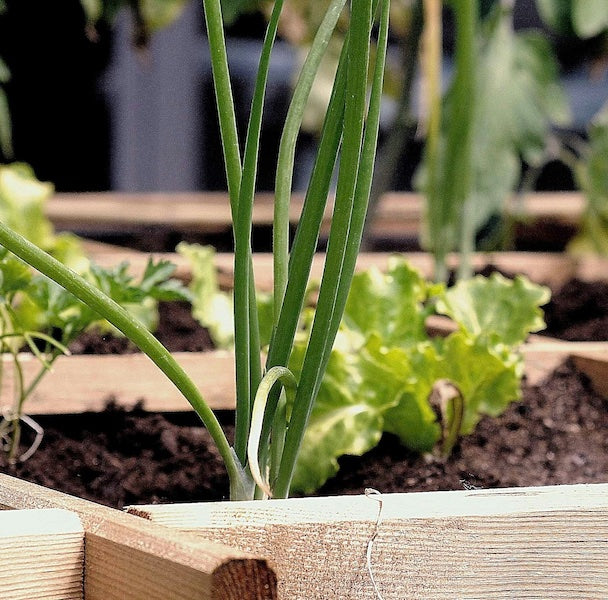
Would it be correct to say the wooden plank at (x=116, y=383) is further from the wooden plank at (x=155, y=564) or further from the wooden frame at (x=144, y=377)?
the wooden plank at (x=155, y=564)

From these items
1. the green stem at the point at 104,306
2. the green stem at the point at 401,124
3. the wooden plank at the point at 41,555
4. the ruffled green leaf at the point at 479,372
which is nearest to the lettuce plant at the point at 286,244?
the green stem at the point at 104,306

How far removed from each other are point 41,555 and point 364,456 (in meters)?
0.49

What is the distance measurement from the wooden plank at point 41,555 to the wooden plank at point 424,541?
0.15 feet

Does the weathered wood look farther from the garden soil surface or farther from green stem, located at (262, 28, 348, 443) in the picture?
green stem, located at (262, 28, 348, 443)

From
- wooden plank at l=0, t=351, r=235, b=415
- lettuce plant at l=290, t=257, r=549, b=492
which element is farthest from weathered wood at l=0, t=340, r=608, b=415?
lettuce plant at l=290, t=257, r=549, b=492

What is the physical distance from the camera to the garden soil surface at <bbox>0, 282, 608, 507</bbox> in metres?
0.88

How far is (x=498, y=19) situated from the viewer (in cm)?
156

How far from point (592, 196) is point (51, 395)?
127cm

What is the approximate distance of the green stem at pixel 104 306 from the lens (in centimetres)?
55

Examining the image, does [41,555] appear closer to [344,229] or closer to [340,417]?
[344,229]

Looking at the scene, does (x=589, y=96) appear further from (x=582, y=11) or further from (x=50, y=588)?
(x=50, y=588)

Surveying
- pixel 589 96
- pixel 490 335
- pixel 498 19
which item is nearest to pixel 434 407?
pixel 490 335

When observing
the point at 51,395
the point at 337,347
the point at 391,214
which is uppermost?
the point at 337,347

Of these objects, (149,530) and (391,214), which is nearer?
(149,530)
